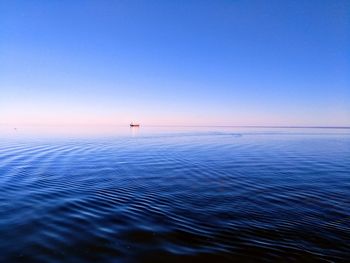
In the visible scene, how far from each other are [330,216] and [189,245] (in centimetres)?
539

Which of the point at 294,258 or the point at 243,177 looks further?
the point at 243,177

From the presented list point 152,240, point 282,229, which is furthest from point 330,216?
point 152,240

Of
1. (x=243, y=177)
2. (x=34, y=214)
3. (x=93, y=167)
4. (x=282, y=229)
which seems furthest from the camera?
(x=93, y=167)

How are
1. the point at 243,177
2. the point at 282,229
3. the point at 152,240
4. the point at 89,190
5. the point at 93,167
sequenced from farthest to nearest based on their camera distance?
the point at 93,167, the point at 243,177, the point at 89,190, the point at 282,229, the point at 152,240

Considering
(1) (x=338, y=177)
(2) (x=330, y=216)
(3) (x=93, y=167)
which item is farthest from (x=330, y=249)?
(3) (x=93, y=167)

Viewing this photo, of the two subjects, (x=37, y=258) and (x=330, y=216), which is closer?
(x=37, y=258)

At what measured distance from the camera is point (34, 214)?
811 cm

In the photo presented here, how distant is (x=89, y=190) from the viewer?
11.2 metres

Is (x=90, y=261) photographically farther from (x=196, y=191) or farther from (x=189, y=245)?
(x=196, y=191)

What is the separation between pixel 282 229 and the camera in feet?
23.9

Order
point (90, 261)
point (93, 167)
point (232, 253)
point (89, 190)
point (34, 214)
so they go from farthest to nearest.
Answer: point (93, 167) → point (89, 190) → point (34, 214) → point (232, 253) → point (90, 261)

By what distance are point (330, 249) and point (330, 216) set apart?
248cm

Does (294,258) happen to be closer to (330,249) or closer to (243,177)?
(330,249)

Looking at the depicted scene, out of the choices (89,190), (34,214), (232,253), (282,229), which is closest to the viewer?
(232,253)
